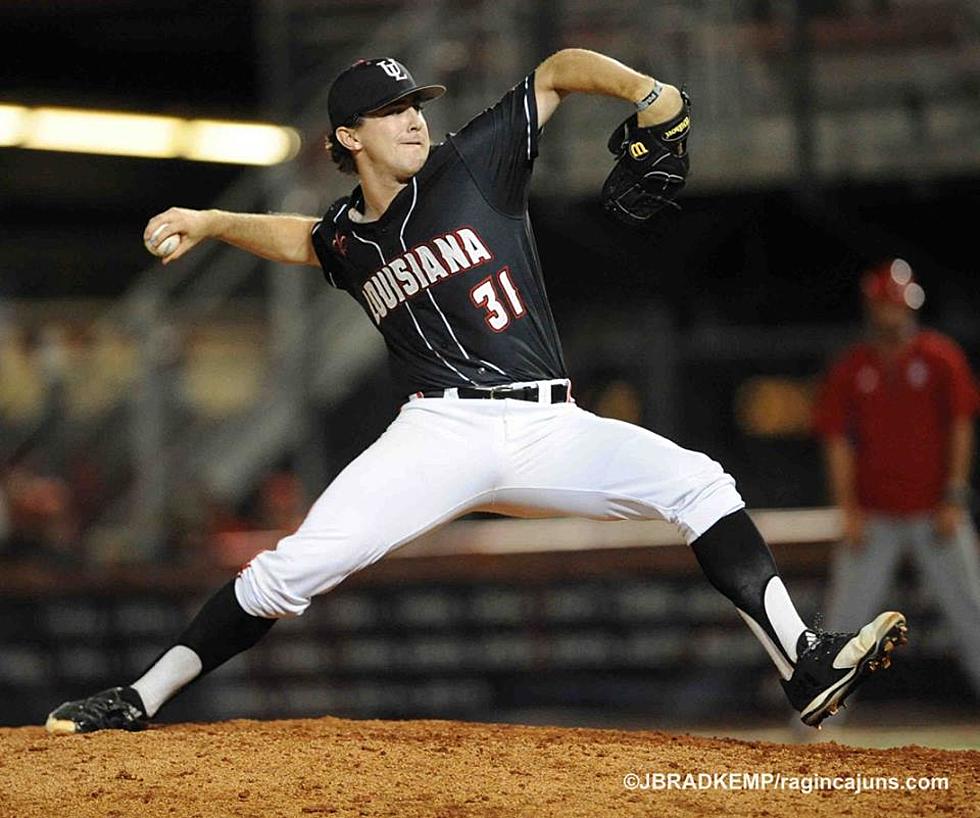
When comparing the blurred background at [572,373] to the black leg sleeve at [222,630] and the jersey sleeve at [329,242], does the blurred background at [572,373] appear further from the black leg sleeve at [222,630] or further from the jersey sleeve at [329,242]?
the black leg sleeve at [222,630]

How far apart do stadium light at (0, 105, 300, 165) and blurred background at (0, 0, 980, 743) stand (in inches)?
39.0

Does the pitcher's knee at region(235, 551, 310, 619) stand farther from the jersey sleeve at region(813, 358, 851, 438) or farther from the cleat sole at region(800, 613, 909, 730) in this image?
the jersey sleeve at region(813, 358, 851, 438)

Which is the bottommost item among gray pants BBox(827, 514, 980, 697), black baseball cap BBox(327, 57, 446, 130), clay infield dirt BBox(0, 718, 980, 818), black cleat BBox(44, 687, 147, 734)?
gray pants BBox(827, 514, 980, 697)

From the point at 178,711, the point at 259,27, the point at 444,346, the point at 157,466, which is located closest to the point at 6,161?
the point at 259,27

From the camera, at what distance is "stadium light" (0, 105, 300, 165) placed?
46.5 ft

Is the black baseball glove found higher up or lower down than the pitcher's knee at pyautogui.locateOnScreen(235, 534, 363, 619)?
higher up

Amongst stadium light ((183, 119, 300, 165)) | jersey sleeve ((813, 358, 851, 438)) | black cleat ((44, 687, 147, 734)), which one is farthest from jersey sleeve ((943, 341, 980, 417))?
stadium light ((183, 119, 300, 165))

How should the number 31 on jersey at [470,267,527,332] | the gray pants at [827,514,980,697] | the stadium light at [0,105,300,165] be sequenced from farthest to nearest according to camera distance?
1. the stadium light at [0,105,300,165]
2. the gray pants at [827,514,980,697]
3. the number 31 on jersey at [470,267,527,332]

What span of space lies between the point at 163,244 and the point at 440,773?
1.63 metres

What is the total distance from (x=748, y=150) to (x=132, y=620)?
15.1 feet

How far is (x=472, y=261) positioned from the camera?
14.8ft

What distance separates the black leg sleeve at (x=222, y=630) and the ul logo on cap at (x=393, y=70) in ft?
4.84

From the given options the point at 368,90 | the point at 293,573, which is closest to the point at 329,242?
the point at 368,90

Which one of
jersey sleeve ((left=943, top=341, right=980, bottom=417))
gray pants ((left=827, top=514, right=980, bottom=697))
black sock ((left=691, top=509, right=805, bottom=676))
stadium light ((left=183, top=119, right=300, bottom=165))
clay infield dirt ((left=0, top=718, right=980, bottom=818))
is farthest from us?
stadium light ((left=183, top=119, right=300, bottom=165))
